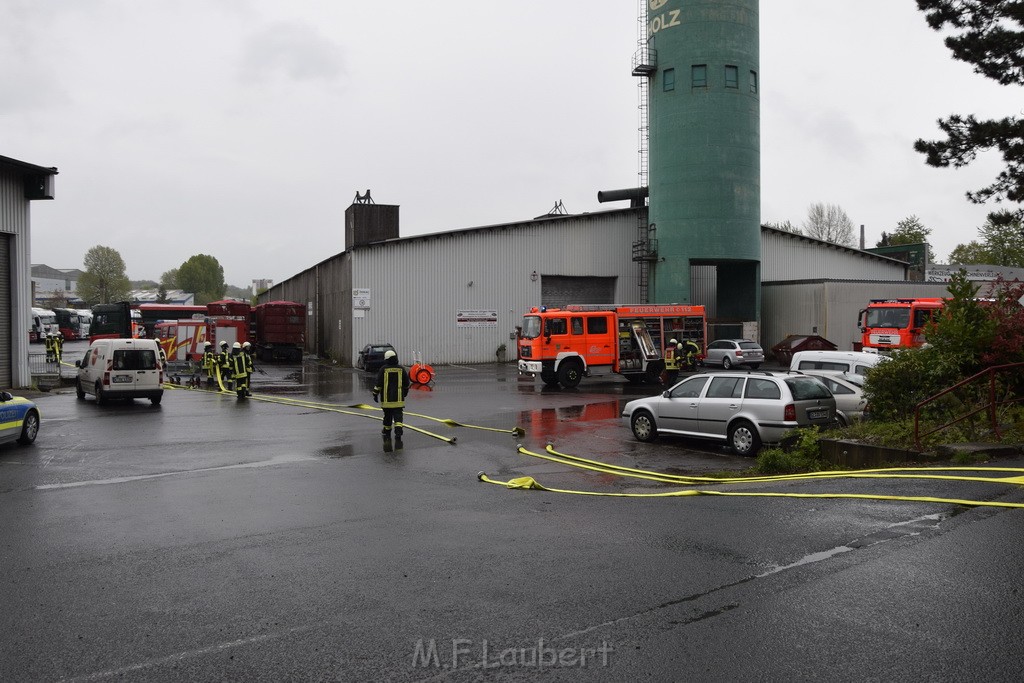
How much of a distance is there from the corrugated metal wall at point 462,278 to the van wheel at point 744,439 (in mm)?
28371

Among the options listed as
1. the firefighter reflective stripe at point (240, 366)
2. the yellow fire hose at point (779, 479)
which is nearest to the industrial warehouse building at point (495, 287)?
the firefighter reflective stripe at point (240, 366)

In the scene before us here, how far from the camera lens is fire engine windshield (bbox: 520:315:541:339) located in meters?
27.9

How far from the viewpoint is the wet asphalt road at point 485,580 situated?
4820 millimetres

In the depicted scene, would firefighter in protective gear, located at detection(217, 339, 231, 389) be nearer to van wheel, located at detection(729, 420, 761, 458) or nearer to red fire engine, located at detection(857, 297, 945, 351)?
van wheel, located at detection(729, 420, 761, 458)

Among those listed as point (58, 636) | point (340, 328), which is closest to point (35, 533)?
point (58, 636)

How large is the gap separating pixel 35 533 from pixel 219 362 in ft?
69.2

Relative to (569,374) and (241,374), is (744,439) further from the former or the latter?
(241,374)

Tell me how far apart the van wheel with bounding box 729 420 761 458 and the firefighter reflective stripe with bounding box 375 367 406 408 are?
223 inches

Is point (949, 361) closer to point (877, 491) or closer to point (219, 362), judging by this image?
point (877, 491)

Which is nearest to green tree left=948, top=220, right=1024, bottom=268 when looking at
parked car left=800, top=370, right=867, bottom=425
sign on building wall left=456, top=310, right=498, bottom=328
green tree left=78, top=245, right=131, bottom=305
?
sign on building wall left=456, top=310, right=498, bottom=328

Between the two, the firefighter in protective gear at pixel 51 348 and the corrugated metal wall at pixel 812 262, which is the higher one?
the corrugated metal wall at pixel 812 262

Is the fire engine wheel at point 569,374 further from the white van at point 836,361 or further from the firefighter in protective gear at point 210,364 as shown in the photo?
the firefighter in protective gear at point 210,364

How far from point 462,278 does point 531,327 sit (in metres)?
15.0

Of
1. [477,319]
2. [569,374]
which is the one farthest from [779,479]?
[477,319]
